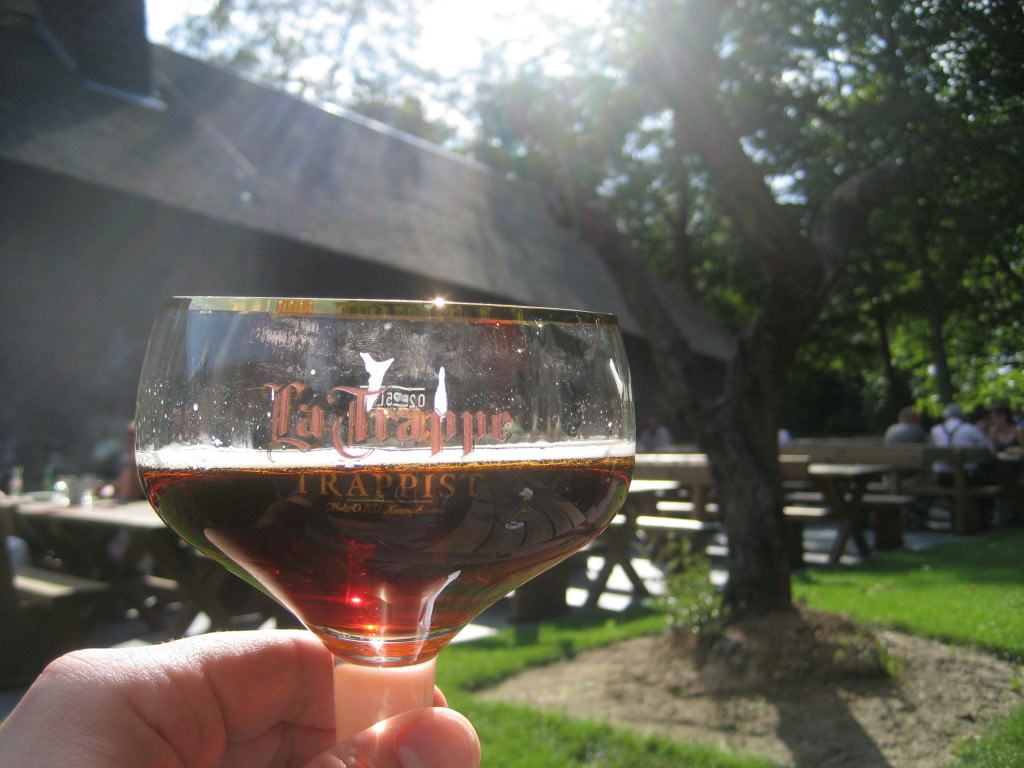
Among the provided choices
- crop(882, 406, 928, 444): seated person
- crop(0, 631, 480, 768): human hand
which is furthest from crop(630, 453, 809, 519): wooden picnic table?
crop(0, 631, 480, 768): human hand

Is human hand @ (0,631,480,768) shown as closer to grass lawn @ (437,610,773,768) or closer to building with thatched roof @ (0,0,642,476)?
grass lawn @ (437,610,773,768)

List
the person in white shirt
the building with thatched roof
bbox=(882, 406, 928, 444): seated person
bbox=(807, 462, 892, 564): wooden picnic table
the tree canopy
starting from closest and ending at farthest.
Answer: the tree canopy → the person in white shirt → bbox=(882, 406, 928, 444): seated person → bbox=(807, 462, 892, 564): wooden picnic table → the building with thatched roof

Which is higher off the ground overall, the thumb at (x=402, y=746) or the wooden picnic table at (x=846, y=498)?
the thumb at (x=402, y=746)

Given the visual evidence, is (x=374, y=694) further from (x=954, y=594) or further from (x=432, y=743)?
(x=954, y=594)

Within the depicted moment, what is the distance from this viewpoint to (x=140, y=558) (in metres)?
6.42

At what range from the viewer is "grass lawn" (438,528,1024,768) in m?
2.08

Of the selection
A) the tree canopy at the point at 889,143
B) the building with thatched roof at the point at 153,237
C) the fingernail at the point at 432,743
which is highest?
the building with thatched roof at the point at 153,237

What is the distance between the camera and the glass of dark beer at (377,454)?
0.81 metres

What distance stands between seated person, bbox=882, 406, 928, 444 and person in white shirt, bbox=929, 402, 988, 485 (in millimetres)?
44

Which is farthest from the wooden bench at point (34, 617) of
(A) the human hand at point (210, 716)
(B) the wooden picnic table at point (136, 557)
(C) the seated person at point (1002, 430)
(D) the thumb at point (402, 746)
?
(D) the thumb at point (402, 746)

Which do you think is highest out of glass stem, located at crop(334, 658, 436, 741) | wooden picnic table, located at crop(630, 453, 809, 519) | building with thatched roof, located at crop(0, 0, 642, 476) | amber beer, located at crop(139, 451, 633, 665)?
building with thatched roof, located at crop(0, 0, 642, 476)

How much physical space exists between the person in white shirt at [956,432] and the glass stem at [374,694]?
1.55m

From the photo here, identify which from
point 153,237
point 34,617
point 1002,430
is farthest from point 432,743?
point 153,237

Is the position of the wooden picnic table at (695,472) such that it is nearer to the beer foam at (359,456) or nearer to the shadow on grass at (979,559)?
the shadow on grass at (979,559)
